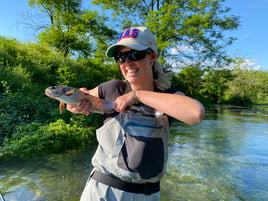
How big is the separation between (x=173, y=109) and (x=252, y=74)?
6034cm

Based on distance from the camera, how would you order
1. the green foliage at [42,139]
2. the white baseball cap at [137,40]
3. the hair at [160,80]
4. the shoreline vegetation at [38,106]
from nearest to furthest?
1. the white baseball cap at [137,40]
2. the hair at [160,80]
3. the green foliage at [42,139]
4. the shoreline vegetation at [38,106]

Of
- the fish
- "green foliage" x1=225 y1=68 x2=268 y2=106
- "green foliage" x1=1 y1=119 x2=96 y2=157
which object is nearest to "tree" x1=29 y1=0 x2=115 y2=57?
"green foliage" x1=1 y1=119 x2=96 y2=157

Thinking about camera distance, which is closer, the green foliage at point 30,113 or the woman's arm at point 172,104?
the woman's arm at point 172,104

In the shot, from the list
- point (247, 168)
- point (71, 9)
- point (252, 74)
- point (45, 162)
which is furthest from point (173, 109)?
point (252, 74)

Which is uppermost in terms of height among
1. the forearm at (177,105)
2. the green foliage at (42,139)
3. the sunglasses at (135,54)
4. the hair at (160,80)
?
the sunglasses at (135,54)

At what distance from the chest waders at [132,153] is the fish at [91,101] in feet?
0.17

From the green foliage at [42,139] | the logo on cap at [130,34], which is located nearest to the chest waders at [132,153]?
the logo on cap at [130,34]

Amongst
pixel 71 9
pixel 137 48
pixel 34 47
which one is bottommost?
pixel 137 48

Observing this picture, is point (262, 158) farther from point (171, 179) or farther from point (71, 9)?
point (71, 9)

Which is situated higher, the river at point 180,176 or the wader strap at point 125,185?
the wader strap at point 125,185

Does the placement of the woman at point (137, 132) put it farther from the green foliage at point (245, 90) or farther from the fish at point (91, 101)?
the green foliage at point (245, 90)

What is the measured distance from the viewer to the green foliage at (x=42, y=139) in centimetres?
611

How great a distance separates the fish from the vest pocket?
13cm

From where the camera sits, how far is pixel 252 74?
5369 cm
